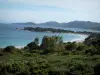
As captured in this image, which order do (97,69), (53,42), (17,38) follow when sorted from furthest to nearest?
(17,38) < (53,42) < (97,69)

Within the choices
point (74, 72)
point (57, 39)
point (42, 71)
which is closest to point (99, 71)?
point (74, 72)

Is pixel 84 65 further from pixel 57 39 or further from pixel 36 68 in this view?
pixel 57 39

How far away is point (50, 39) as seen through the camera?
43406mm

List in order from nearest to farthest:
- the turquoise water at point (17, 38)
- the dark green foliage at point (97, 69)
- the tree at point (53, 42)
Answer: the dark green foliage at point (97, 69) < the tree at point (53, 42) < the turquoise water at point (17, 38)

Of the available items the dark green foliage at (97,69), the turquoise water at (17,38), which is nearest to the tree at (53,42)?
the turquoise water at (17,38)

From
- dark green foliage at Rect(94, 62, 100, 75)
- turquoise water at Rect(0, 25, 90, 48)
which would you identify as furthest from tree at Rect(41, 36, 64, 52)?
dark green foliage at Rect(94, 62, 100, 75)

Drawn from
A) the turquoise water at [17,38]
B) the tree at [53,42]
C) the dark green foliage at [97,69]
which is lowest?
the turquoise water at [17,38]

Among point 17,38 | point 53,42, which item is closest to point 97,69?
point 53,42

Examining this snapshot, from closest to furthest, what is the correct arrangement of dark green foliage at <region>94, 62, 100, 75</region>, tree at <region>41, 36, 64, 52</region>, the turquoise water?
dark green foliage at <region>94, 62, 100, 75</region>, tree at <region>41, 36, 64, 52</region>, the turquoise water

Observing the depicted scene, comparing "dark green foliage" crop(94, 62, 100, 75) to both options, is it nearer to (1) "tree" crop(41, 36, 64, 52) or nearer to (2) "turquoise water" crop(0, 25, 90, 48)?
(1) "tree" crop(41, 36, 64, 52)

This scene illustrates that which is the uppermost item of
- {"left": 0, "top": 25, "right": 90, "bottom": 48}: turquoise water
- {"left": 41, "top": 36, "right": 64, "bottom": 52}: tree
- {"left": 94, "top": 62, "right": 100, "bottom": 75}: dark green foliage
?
{"left": 94, "top": 62, "right": 100, "bottom": 75}: dark green foliage

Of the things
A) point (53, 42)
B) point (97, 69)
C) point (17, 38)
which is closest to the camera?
point (97, 69)

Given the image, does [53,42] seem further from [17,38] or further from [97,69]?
[17,38]

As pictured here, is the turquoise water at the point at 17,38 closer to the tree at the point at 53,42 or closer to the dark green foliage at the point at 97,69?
the tree at the point at 53,42
